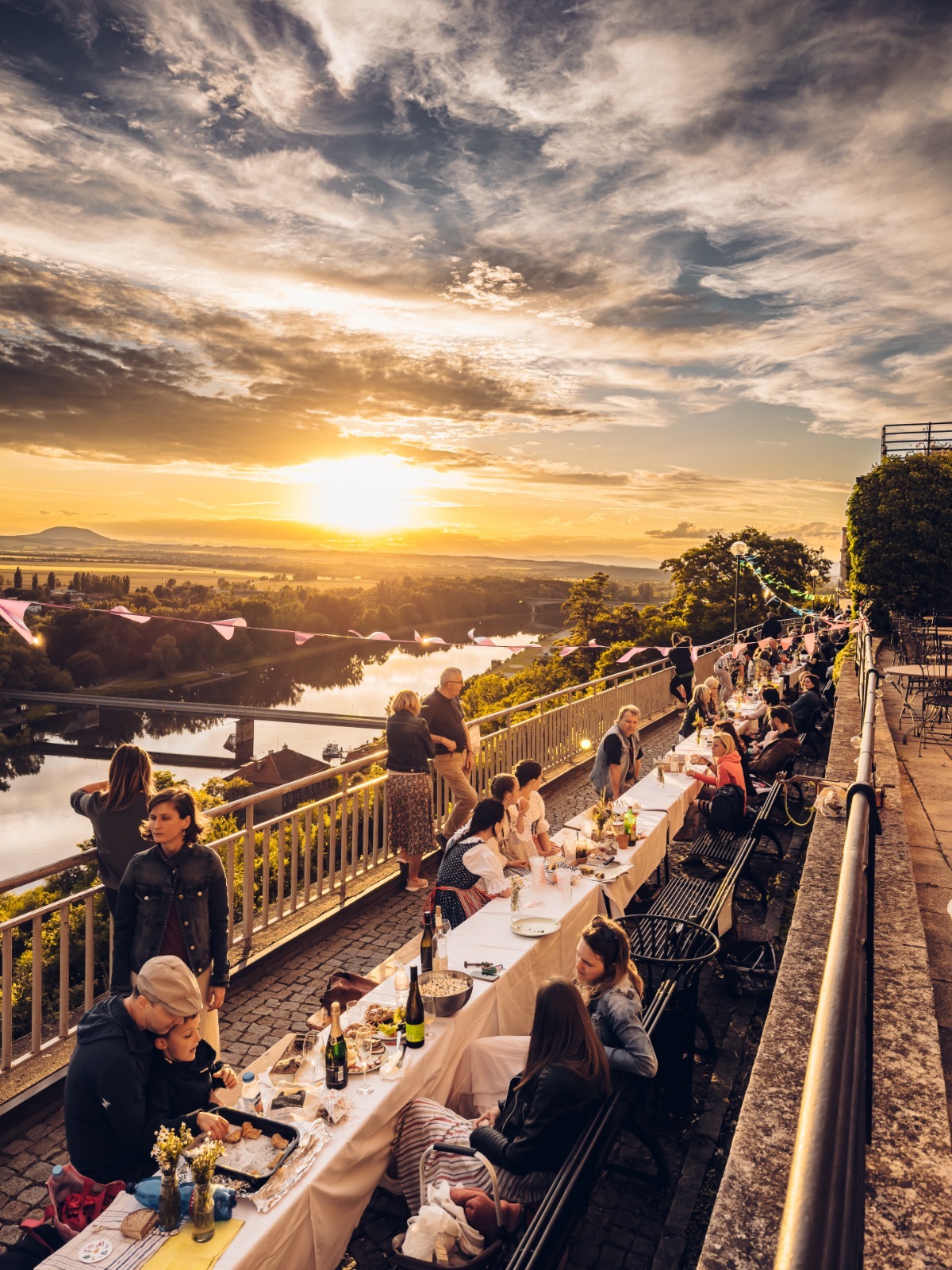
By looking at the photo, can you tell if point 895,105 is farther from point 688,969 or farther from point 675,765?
point 688,969

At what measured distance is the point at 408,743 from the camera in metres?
7.55

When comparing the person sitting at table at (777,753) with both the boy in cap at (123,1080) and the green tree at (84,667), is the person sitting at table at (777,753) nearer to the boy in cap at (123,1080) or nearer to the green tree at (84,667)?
the boy in cap at (123,1080)

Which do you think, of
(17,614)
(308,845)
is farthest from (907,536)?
(17,614)

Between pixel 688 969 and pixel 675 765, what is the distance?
15.1 feet

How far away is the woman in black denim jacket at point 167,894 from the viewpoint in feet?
13.4

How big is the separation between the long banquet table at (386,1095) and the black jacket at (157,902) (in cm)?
108

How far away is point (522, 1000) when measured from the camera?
4.80 meters

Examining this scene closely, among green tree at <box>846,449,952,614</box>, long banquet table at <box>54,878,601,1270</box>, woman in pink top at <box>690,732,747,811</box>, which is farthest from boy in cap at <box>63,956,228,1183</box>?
green tree at <box>846,449,952,614</box>

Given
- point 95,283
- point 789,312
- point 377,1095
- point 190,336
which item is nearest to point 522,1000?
point 377,1095

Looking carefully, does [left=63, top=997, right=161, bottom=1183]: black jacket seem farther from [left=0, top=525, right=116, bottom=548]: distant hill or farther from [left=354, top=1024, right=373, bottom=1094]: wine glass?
[left=0, top=525, right=116, bottom=548]: distant hill

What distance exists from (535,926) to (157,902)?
246 cm

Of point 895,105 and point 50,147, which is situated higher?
point 50,147

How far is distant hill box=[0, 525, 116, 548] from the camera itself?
99.4 metres

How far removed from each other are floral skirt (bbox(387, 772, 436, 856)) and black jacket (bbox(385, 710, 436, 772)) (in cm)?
10
